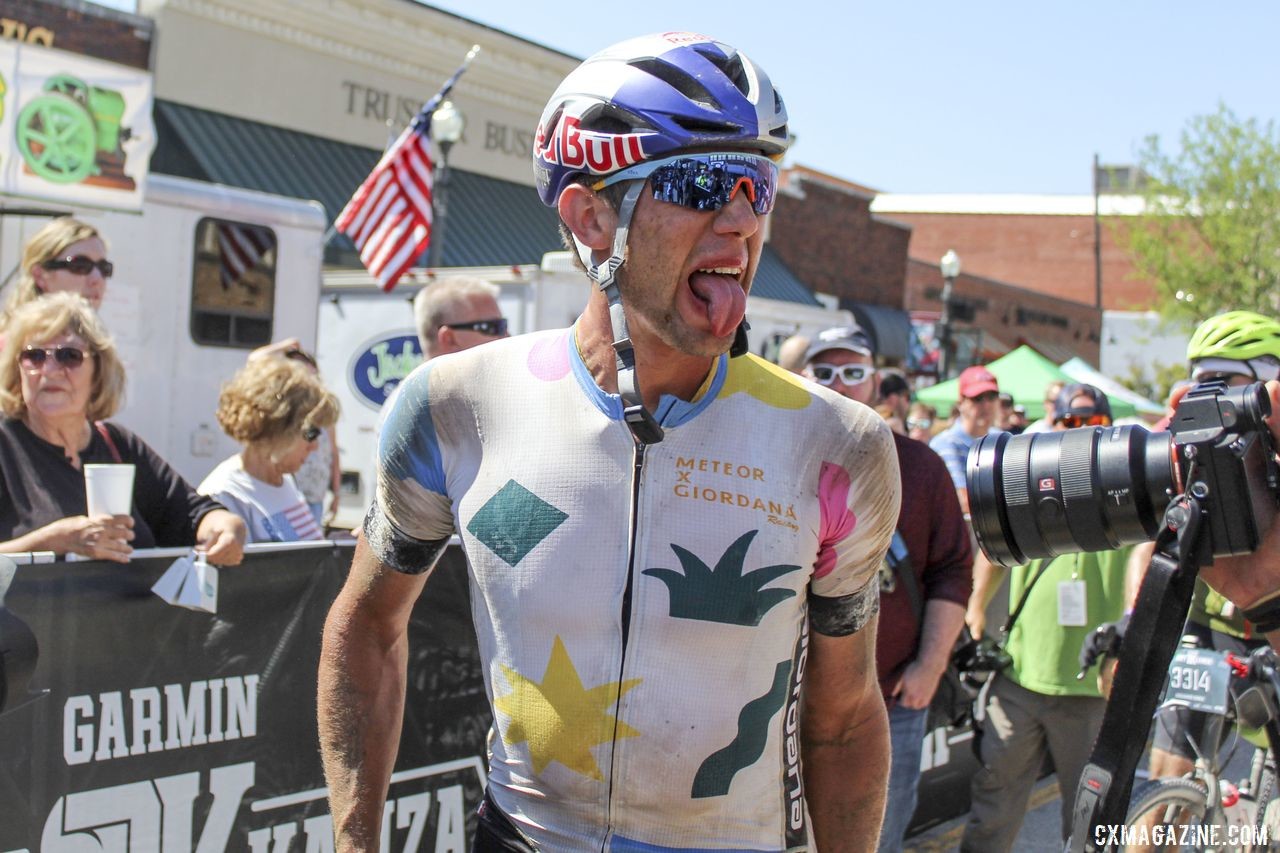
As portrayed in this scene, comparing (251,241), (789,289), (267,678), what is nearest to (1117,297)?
(789,289)

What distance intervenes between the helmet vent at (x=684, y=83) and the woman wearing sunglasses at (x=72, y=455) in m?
2.29

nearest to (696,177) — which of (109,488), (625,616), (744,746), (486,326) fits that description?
(625,616)

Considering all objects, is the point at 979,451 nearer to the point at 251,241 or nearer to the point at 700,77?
the point at 700,77

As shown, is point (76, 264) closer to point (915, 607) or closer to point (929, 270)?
point (915, 607)

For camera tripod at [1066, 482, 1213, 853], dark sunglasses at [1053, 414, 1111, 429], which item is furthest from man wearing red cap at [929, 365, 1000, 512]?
camera tripod at [1066, 482, 1213, 853]

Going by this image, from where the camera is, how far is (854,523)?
2055 millimetres

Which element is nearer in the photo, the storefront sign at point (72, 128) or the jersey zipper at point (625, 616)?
the jersey zipper at point (625, 616)

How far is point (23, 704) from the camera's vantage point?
133 inches

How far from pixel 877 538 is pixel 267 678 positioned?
247 cm

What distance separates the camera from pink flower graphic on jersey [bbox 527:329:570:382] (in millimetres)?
2109

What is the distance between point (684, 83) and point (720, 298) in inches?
13.5

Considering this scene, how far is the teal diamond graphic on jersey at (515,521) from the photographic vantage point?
2.00 meters

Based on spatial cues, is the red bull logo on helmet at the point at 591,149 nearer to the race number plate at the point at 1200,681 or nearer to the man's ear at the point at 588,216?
the man's ear at the point at 588,216

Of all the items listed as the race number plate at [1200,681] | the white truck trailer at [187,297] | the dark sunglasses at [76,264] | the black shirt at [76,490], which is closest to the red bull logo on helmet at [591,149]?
the black shirt at [76,490]
